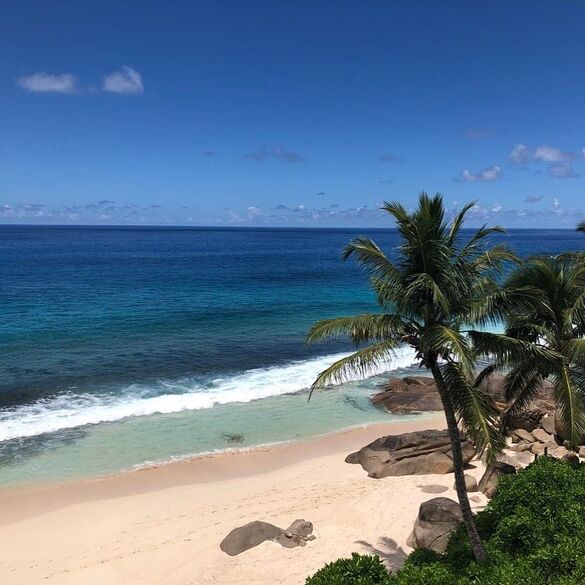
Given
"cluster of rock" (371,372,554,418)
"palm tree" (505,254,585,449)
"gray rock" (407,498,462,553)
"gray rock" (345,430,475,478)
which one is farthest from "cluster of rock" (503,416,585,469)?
"palm tree" (505,254,585,449)

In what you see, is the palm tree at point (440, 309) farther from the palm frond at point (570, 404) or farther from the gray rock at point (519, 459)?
the gray rock at point (519, 459)

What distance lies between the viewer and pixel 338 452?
21984mm

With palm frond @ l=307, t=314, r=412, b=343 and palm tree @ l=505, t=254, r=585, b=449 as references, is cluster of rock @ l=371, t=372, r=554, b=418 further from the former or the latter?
palm frond @ l=307, t=314, r=412, b=343

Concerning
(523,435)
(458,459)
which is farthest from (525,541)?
(523,435)

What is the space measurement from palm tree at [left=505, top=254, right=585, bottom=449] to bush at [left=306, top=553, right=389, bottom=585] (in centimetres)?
600

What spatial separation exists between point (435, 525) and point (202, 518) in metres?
7.28

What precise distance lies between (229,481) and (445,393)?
37.2 ft

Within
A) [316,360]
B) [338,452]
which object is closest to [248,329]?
[316,360]

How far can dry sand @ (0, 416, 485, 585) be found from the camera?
14.0 m

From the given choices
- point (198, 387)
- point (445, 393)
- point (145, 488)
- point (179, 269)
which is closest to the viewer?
point (445, 393)

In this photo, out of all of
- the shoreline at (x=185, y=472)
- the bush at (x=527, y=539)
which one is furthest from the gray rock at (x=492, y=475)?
the shoreline at (x=185, y=472)

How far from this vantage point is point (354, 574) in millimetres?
9805

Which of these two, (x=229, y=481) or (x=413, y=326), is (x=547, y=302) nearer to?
(x=413, y=326)

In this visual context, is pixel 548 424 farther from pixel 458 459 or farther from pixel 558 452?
pixel 458 459
